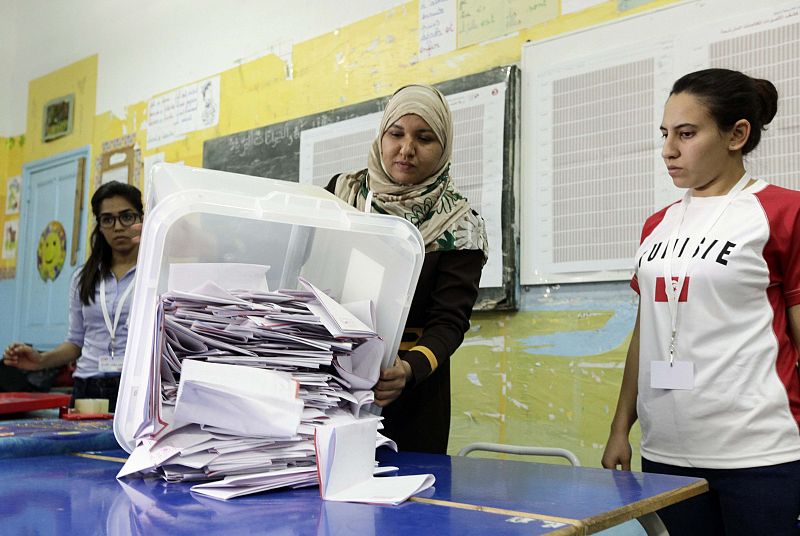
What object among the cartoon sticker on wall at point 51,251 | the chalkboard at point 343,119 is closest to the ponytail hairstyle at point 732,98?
the chalkboard at point 343,119

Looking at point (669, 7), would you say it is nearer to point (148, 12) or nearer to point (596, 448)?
point (596, 448)

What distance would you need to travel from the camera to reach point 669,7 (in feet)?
7.51

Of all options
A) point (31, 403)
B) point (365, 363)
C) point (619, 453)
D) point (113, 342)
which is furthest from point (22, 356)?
point (619, 453)

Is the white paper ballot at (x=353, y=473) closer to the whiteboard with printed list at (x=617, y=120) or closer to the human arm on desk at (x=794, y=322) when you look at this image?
the human arm on desk at (x=794, y=322)

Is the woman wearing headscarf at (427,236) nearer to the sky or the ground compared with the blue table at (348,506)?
nearer to the sky

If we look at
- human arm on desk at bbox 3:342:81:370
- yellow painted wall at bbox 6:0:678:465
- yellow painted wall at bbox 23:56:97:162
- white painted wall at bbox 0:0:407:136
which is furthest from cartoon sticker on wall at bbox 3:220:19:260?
human arm on desk at bbox 3:342:81:370

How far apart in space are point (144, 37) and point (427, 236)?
3514mm

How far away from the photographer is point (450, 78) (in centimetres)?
284

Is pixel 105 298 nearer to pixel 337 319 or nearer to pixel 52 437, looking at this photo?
pixel 52 437

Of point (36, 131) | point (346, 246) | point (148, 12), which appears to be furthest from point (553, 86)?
point (36, 131)

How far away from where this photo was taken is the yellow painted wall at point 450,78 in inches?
93.6

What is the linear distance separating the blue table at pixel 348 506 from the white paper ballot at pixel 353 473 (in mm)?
20

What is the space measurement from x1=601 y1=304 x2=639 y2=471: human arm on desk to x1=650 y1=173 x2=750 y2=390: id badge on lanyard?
159 millimetres

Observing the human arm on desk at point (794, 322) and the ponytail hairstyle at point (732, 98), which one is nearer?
the human arm on desk at point (794, 322)
